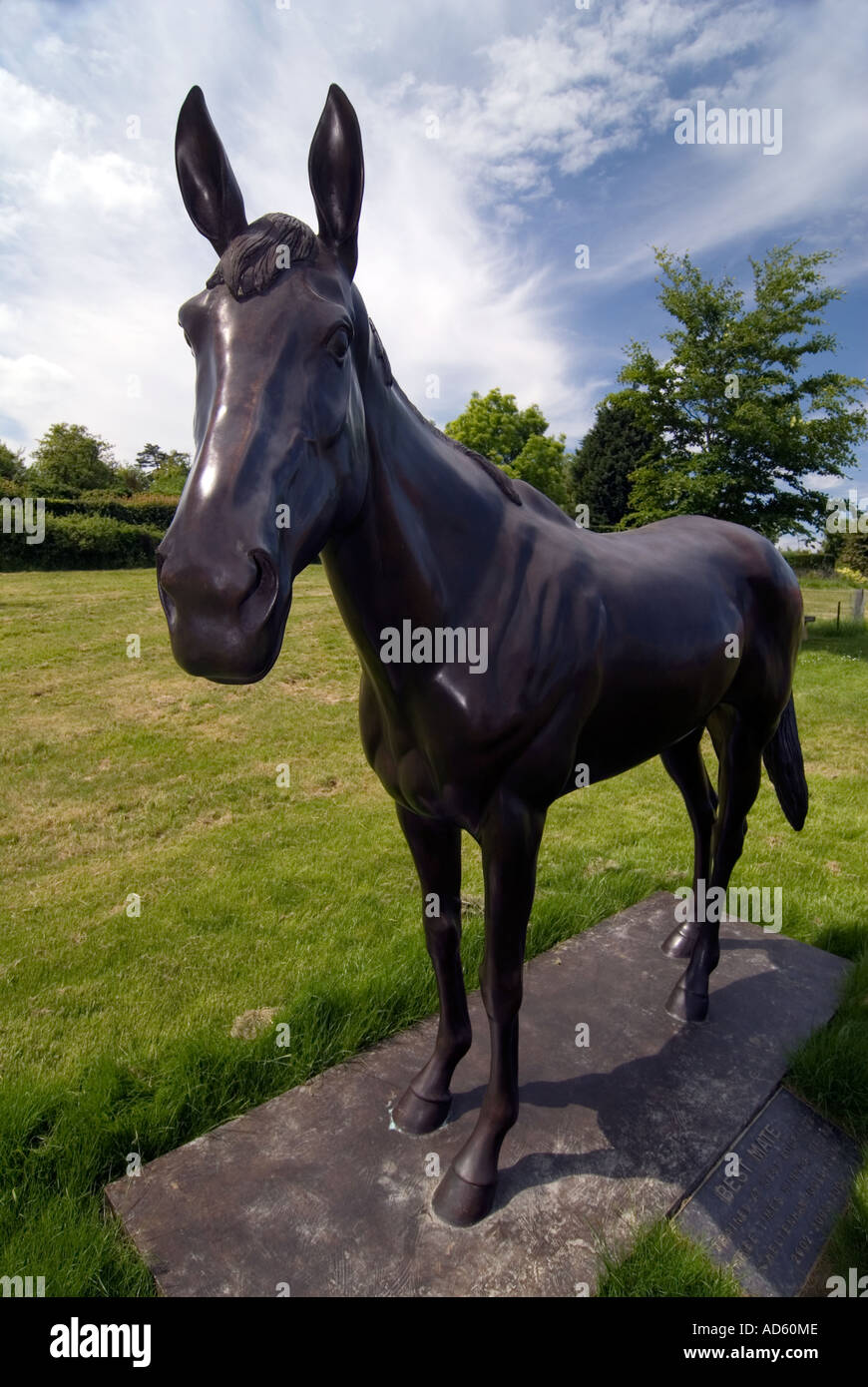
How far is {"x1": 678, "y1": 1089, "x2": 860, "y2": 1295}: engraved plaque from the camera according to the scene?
220 cm

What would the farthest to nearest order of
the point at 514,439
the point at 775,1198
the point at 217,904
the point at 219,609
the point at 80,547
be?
the point at 514,439
the point at 80,547
the point at 217,904
the point at 775,1198
the point at 219,609

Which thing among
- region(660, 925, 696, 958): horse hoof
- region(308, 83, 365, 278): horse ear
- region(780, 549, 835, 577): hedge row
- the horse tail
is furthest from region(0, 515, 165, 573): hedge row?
region(780, 549, 835, 577): hedge row

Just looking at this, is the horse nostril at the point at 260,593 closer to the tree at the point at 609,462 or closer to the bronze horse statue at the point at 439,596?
the bronze horse statue at the point at 439,596

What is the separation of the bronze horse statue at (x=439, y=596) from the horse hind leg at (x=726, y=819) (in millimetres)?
11

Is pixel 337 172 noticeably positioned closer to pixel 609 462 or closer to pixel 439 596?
pixel 439 596

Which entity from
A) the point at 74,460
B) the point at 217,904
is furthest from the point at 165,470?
the point at 217,904

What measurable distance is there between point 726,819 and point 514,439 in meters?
36.3

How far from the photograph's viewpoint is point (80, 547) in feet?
72.0

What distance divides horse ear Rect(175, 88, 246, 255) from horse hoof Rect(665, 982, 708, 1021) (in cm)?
336

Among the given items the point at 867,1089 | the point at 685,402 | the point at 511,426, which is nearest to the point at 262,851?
the point at 867,1089

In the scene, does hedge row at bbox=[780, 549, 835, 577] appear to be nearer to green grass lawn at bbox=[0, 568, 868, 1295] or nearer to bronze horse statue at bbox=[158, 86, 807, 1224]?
green grass lawn at bbox=[0, 568, 868, 1295]

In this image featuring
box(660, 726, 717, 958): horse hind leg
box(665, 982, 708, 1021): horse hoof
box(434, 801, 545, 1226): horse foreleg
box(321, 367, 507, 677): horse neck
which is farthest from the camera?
box(660, 726, 717, 958): horse hind leg
